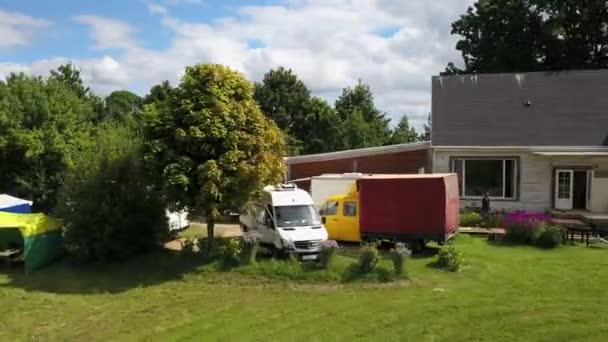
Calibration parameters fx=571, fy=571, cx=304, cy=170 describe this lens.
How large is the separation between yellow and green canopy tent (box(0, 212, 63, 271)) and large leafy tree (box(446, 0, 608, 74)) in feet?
110

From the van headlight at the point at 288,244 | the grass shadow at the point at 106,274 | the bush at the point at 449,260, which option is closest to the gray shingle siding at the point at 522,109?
the bush at the point at 449,260

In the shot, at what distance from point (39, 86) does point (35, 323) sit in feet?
69.3

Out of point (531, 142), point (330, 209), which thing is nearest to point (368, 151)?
point (531, 142)

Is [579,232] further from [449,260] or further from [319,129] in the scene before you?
[319,129]

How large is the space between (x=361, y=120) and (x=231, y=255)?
34828 millimetres

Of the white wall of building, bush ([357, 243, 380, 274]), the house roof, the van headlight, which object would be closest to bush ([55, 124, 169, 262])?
the van headlight

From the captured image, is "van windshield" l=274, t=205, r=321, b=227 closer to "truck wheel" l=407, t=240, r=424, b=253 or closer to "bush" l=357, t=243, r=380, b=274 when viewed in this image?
"bush" l=357, t=243, r=380, b=274

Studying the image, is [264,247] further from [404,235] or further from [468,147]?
[468,147]

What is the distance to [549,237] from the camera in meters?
18.7

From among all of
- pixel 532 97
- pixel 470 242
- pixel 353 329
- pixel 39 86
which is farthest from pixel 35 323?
pixel 532 97

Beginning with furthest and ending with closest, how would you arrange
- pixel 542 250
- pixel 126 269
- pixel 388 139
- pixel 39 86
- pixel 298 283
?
pixel 388 139
pixel 39 86
pixel 542 250
pixel 126 269
pixel 298 283

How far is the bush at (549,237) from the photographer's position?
18672mm

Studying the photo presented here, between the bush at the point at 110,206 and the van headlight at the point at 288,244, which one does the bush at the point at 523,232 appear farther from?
the bush at the point at 110,206

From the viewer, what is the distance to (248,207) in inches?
672
